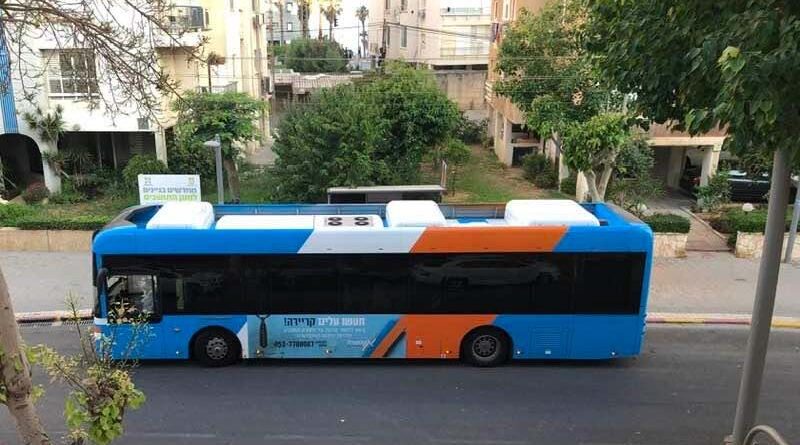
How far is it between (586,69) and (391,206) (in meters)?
8.82

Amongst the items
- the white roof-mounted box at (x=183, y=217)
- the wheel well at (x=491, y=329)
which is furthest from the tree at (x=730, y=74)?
the white roof-mounted box at (x=183, y=217)

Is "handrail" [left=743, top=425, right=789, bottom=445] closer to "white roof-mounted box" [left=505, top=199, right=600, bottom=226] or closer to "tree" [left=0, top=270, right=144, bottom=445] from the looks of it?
"white roof-mounted box" [left=505, top=199, right=600, bottom=226]

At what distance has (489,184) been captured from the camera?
2500 cm

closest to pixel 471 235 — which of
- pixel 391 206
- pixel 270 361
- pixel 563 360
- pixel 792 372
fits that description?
pixel 391 206

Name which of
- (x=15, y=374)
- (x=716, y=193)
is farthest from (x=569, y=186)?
(x=15, y=374)

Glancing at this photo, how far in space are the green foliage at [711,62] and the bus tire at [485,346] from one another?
13.9ft

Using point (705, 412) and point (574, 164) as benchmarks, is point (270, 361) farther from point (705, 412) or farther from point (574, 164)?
point (574, 164)

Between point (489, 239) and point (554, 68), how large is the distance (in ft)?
31.7

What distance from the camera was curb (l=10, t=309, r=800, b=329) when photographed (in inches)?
519

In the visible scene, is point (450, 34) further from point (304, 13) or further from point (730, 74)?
point (304, 13)

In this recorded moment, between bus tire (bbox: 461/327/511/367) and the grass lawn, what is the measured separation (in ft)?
37.2

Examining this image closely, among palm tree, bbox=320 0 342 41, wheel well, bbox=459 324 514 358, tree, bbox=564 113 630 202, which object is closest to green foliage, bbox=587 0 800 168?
wheel well, bbox=459 324 514 358

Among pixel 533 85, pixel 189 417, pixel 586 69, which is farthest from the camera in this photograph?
pixel 533 85

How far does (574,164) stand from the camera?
50.8 feet
